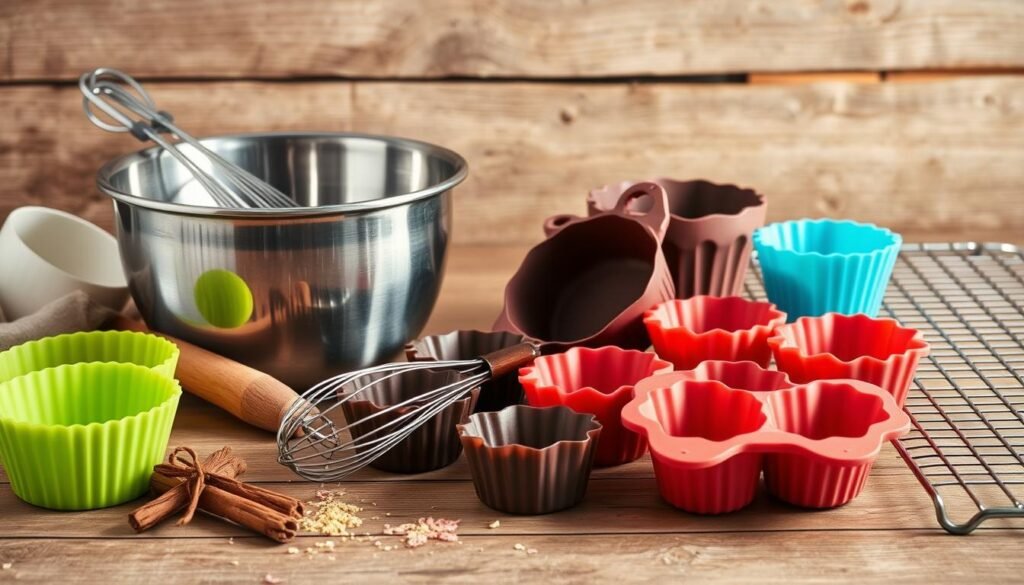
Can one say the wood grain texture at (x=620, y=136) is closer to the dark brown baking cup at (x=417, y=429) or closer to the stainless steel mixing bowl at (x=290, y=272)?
the stainless steel mixing bowl at (x=290, y=272)

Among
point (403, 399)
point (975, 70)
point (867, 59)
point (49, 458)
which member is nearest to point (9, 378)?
point (49, 458)

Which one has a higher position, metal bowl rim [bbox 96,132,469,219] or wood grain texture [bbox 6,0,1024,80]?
wood grain texture [bbox 6,0,1024,80]

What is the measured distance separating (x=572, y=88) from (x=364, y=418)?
814 millimetres

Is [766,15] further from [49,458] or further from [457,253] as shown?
[49,458]

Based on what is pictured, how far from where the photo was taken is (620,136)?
163 centimetres

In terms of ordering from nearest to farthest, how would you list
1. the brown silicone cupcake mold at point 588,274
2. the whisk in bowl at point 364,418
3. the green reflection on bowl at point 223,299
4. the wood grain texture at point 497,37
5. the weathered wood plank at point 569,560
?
the weathered wood plank at point 569,560 < the whisk in bowl at point 364,418 < the green reflection on bowl at point 223,299 < the brown silicone cupcake mold at point 588,274 < the wood grain texture at point 497,37

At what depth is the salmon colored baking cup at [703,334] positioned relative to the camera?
1.04 meters

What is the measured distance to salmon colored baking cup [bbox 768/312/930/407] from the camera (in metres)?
0.96

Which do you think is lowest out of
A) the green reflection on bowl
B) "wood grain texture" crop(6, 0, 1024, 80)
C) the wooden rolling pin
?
the wooden rolling pin

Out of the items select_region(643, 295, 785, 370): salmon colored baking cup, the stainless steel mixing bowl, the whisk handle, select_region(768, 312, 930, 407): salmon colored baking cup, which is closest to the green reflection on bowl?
the stainless steel mixing bowl

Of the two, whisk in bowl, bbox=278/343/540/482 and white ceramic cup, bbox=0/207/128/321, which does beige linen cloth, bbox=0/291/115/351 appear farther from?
whisk in bowl, bbox=278/343/540/482

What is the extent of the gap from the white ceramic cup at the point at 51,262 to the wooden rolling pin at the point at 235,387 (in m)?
0.19

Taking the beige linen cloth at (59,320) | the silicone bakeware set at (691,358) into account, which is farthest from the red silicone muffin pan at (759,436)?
the beige linen cloth at (59,320)

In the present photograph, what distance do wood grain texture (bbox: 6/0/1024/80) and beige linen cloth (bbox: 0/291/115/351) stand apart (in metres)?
0.52
